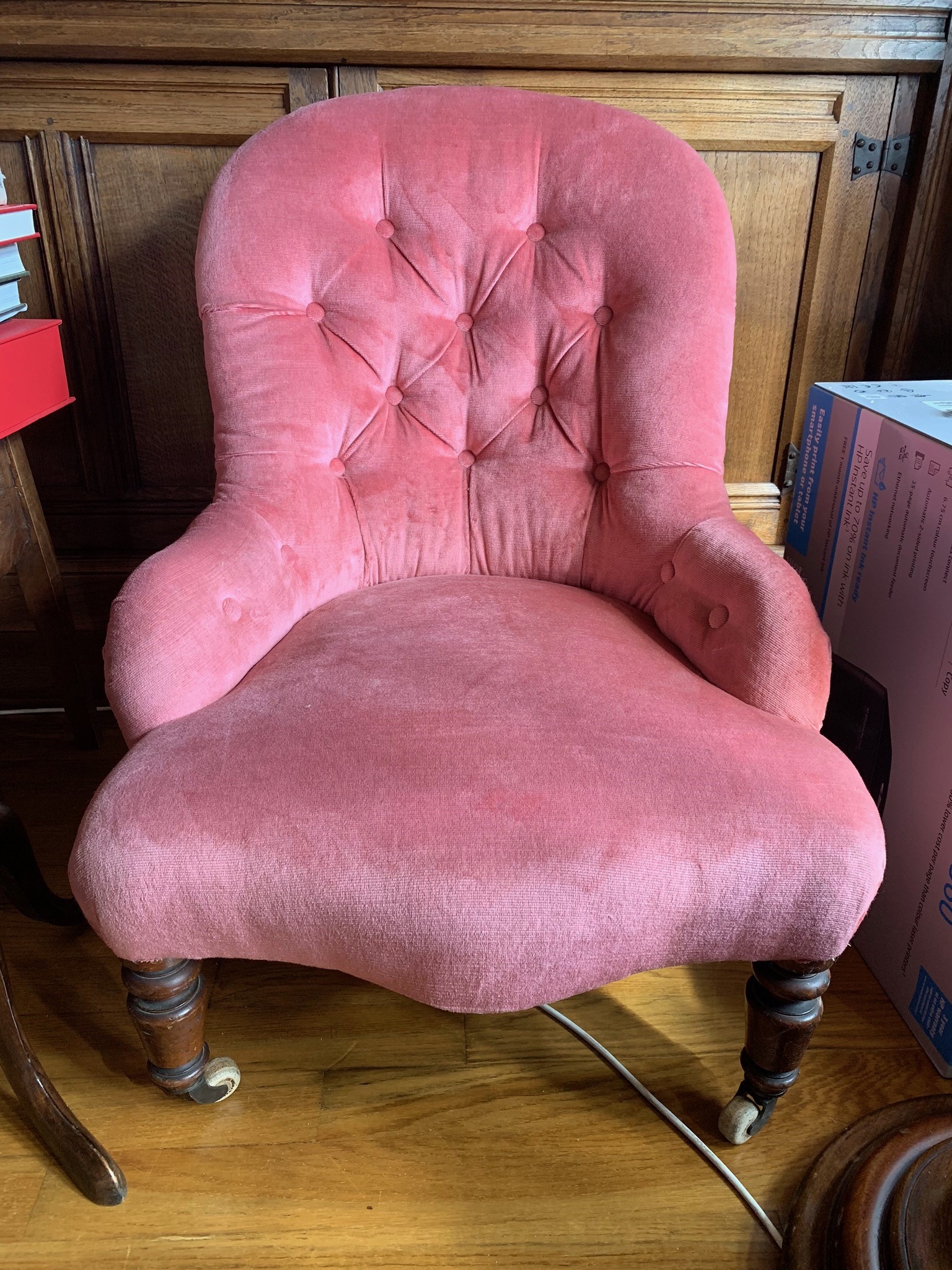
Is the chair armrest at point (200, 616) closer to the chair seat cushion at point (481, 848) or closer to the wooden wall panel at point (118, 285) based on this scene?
the chair seat cushion at point (481, 848)

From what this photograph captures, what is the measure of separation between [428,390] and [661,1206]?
92 cm

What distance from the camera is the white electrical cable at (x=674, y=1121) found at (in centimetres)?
83

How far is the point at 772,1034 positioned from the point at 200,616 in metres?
0.66

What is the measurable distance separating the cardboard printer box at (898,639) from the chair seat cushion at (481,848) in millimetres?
278

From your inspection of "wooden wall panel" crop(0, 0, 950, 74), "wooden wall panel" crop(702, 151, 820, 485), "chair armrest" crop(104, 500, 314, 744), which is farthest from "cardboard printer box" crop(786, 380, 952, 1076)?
"chair armrest" crop(104, 500, 314, 744)

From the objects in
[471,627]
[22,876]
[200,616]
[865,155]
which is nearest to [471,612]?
[471,627]

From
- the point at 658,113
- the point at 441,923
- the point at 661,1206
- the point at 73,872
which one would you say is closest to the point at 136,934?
the point at 73,872

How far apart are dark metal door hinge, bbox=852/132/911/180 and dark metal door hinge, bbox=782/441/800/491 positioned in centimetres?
39

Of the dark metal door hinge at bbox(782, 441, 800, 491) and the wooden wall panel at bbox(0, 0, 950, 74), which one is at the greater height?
the wooden wall panel at bbox(0, 0, 950, 74)

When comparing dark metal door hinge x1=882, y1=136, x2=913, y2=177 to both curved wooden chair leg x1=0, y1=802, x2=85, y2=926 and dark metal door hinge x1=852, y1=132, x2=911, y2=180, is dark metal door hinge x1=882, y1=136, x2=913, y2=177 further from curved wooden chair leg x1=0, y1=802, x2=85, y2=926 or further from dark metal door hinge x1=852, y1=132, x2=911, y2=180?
curved wooden chair leg x1=0, y1=802, x2=85, y2=926

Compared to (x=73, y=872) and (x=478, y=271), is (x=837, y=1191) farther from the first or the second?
(x=478, y=271)

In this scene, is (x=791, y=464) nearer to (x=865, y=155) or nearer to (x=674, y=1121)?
(x=865, y=155)

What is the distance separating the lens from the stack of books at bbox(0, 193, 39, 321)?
0.97 meters

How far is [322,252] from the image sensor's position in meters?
1.05
